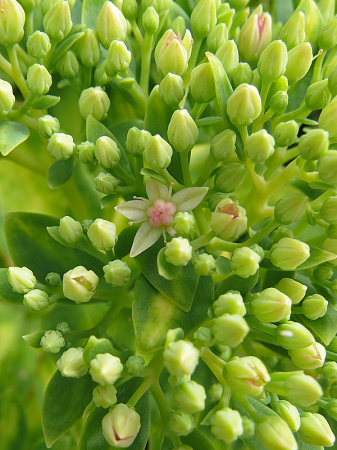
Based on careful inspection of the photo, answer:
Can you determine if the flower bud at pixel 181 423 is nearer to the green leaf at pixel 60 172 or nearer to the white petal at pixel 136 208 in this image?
the white petal at pixel 136 208

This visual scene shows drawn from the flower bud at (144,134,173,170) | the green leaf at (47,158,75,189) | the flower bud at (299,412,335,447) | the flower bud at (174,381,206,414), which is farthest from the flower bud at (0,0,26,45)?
the flower bud at (299,412,335,447)

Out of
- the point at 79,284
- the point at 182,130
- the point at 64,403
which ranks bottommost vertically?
the point at 64,403

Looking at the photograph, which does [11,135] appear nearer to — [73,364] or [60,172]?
[60,172]

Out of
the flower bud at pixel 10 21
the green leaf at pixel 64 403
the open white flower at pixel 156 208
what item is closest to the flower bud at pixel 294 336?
the open white flower at pixel 156 208

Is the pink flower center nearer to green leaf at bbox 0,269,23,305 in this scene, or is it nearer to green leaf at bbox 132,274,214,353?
green leaf at bbox 132,274,214,353

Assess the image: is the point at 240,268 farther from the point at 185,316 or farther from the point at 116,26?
the point at 116,26

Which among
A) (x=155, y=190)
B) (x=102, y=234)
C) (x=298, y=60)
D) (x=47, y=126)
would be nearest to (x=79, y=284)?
(x=102, y=234)
